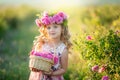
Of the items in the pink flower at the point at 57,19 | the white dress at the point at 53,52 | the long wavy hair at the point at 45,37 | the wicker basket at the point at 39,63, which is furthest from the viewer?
the long wavy hair at the point at 45,37

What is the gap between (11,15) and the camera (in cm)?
1859

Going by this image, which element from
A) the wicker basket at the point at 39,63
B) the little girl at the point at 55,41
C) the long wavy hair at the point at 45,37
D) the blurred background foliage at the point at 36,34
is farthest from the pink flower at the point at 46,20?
the blurred background foliage at the point at 36,34

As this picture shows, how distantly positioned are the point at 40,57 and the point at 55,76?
0.47 metres

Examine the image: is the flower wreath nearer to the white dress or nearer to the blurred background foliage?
the white dress

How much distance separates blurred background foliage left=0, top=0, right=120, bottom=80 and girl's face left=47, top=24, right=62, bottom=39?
2.04 ft

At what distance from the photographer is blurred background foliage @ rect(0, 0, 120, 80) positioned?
7.14m

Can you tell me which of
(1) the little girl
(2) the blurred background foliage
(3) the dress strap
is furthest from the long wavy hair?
(2) the blurred background foliage

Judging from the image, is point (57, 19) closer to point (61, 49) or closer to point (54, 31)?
point (54, 31)

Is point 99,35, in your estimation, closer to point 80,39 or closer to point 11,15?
point 80,39

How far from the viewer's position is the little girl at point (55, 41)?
20.7 feet

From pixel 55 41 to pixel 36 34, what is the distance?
868cm

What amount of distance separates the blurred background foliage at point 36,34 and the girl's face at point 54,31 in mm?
622

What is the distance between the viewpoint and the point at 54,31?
632 centimetres

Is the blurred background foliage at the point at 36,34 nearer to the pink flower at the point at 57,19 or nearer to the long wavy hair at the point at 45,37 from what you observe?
the long wavy hair at the point at 45,37
